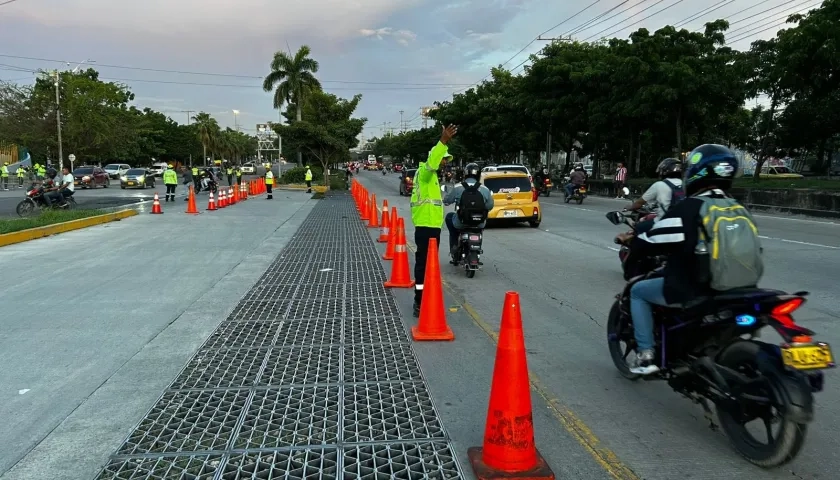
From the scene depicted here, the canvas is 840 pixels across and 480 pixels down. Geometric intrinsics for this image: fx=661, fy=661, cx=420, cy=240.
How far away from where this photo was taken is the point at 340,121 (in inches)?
1754

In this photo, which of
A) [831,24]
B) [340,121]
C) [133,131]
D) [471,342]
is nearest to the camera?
[471,342]

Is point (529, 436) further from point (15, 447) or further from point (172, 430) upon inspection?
point (15, 447)

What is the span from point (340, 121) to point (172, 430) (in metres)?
41.5

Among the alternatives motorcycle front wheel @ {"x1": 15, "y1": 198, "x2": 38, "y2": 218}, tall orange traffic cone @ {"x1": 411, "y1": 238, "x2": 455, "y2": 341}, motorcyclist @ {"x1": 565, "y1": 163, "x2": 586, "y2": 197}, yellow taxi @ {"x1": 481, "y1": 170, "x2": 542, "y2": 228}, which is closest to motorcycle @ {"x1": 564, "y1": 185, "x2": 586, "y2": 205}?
motorcyclist @ {"x1": 565, "y1": 163, "x2": 586, "y2": 197}

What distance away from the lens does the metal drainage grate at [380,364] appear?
525 cm

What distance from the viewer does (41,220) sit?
15789 mm

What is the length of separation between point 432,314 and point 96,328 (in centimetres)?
350

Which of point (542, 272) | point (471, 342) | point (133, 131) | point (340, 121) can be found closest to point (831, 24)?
point (542, 272)

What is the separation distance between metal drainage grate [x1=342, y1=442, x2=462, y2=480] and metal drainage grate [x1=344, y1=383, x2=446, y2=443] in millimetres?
139

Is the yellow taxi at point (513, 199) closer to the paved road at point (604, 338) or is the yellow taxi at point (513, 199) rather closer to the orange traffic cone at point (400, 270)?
the paved road at point (604, 338)

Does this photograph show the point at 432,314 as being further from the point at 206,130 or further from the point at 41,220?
the point at 206,130

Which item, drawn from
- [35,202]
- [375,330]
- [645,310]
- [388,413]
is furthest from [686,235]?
[35,202]

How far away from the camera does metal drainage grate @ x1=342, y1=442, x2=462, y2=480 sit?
3602 mm

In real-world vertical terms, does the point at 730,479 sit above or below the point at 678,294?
below
